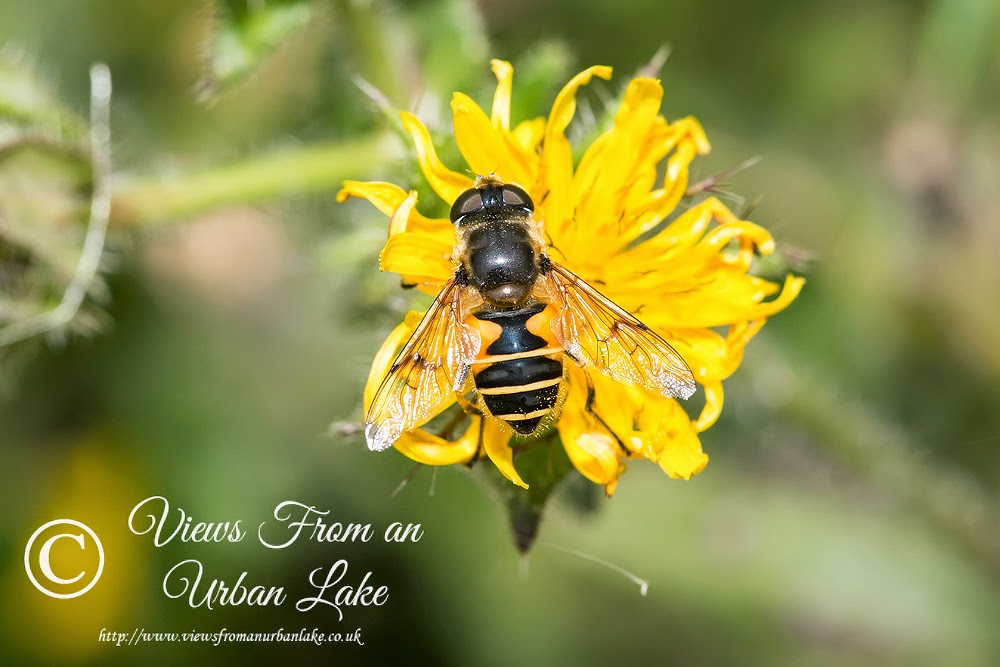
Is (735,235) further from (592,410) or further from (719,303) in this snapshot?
(592,410)

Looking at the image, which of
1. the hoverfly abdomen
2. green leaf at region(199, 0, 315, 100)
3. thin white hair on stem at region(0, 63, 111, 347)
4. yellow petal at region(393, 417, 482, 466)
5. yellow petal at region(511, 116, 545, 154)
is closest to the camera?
the hoverfly abdomen

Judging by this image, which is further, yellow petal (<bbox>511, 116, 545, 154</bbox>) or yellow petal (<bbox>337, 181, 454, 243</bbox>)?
yellow petal (<bbox>511, 116, 545, 154</bbox>)

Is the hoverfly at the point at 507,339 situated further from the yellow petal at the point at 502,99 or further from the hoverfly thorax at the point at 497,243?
the yellow petal at the point at 502,99

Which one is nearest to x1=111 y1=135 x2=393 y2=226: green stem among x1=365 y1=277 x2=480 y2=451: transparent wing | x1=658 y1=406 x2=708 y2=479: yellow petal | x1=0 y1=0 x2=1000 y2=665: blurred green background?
x1=0 y1=0 x2=1000 y2=665: blurred green background

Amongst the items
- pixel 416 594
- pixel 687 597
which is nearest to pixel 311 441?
pixel 416 594

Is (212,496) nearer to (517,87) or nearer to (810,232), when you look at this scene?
(517,87)

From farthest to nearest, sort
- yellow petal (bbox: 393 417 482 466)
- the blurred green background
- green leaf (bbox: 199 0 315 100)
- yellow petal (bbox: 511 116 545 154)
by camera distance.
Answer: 1. the blurred green background
2. green leaf (bbox: 199 0 315 100)
3. yellow petal (bbox: 511 116 545 154)
4. yellow petal (bbox: 393 417 482 466)

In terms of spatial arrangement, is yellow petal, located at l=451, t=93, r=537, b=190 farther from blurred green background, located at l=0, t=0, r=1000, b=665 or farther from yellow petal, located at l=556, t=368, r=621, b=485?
blurred green background, located at l=0, t=0, r=1000, b=665
